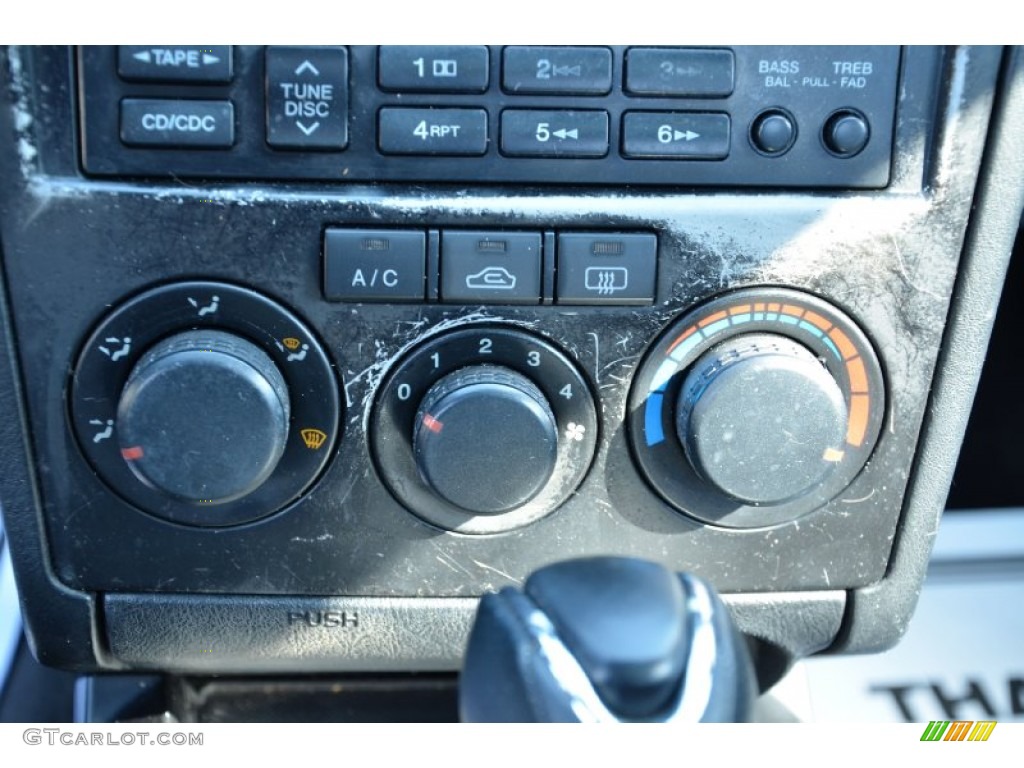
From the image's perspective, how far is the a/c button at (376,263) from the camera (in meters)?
0.65

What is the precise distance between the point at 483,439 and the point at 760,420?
0.57ft

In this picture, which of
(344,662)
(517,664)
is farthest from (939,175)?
(344,662)

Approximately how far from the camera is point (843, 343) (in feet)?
2.25

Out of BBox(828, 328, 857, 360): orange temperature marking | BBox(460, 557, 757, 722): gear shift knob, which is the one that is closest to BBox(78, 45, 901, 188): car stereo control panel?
BBox(828, 328, 857, 360): orange temperature marking

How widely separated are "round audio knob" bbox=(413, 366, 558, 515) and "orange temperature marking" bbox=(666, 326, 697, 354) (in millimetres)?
94

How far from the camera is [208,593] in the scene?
29.4 inches

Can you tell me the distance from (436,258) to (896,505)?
1.24 feet

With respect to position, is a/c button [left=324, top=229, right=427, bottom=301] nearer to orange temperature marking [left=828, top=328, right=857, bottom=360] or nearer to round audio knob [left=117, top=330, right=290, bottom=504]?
round audio knob [left=117, top=330, right=290, bottom=504]

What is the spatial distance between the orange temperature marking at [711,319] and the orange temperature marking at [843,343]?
0.25ft

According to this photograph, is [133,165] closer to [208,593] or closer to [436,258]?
[436,258]
